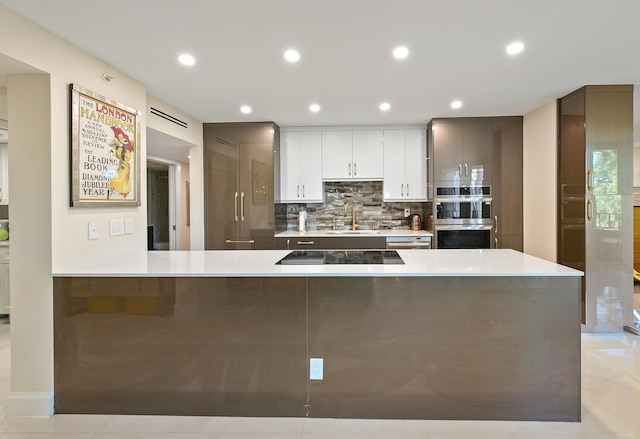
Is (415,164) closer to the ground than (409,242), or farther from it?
farther from it

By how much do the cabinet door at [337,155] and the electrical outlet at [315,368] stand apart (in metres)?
3.11

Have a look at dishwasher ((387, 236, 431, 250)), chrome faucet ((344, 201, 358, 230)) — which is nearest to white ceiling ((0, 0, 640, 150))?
dishwasher ((387, 236, 431, 250))

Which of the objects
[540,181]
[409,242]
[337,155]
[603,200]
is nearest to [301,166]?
[337,155]

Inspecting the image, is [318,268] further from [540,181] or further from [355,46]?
[540,181]

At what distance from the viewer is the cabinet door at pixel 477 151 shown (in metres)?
4.52

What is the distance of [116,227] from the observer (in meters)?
2.76

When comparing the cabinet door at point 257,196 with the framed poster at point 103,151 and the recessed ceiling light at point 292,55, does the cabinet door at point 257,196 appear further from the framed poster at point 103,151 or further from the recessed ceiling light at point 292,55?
the recessed ceiling light at point 292,55

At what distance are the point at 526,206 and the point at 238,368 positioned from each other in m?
3.79

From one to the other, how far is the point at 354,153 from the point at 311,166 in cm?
59

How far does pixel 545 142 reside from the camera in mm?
4016

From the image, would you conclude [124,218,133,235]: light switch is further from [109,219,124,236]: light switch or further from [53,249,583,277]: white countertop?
[53,249,583,277]: white countertop

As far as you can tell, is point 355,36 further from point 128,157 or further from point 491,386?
point 491,386

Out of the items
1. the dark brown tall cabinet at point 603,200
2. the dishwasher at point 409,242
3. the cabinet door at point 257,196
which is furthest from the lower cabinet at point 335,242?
the dark brown tall cabinet at point 603,200

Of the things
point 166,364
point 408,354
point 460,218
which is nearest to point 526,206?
point 460,218
